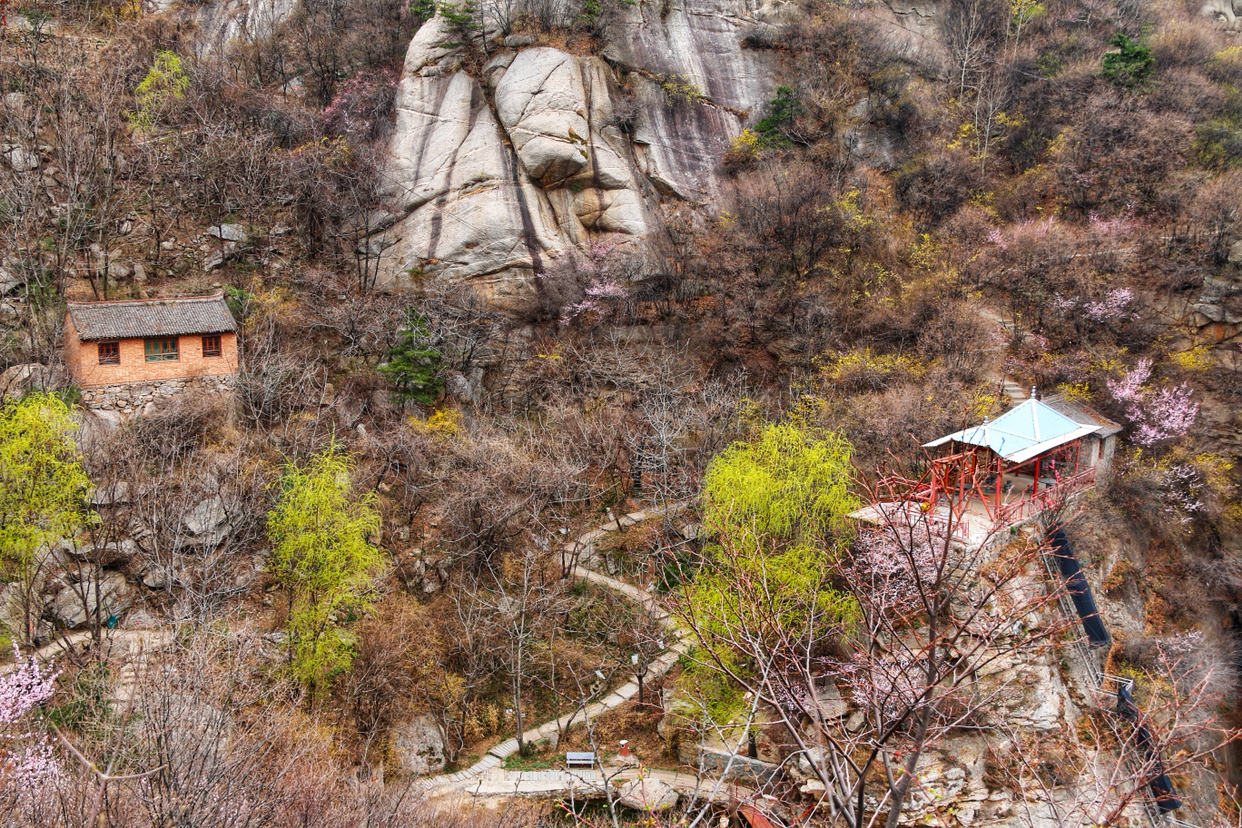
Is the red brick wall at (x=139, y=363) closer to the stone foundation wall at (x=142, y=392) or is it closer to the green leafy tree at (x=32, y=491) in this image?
the stone foundation wall at (x=142, y=392)

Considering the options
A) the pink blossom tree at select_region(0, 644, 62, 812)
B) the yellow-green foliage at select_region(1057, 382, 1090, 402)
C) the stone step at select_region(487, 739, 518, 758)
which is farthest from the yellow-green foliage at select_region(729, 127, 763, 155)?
the pink blossom tree at select_region(0, 644, 62, 812)

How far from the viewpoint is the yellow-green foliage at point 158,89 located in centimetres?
2997

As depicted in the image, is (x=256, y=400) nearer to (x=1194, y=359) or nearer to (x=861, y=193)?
(x=861, y=193)

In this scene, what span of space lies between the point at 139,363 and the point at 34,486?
711 cm

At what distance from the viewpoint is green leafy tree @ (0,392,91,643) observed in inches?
677

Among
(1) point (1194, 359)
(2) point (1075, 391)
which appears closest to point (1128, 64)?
(1) point (1194, 359)

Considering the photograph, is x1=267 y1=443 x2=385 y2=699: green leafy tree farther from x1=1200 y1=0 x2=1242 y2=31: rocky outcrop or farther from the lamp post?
x1=1200 y1=0 x2=1242 y2=31: rocky outcrop

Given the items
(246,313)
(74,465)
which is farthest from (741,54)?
(74,465)

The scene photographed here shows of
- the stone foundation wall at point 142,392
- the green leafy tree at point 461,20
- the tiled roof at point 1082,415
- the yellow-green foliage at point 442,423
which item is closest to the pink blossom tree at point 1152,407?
the tiled roof at point 1082,415

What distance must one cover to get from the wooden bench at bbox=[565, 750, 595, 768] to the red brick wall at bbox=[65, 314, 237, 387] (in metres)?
17.3

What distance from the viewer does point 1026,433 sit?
781 inches

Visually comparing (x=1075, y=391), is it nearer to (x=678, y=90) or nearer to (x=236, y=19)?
(x=678, y=90)

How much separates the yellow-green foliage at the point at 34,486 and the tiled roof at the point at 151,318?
17.1 ft

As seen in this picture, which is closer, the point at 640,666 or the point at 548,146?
the point at 640,666
